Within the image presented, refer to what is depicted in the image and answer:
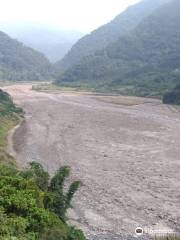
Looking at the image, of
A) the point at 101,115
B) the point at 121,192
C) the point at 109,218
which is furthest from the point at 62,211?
the point at 101,115

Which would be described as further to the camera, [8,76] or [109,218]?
[8,76]

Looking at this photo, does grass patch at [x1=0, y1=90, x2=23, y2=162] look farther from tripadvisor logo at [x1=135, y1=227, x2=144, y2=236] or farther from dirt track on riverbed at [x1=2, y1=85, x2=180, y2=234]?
tripadvisor logo at [x1=135, y1=227, x2=144, y2=236]

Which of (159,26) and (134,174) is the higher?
(159,26)

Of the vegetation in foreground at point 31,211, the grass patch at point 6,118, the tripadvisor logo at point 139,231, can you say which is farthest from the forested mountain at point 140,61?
the vegetation in foreground at point 31,211

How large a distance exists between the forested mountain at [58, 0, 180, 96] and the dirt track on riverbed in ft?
118

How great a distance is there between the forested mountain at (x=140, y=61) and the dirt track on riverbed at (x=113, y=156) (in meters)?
36.1

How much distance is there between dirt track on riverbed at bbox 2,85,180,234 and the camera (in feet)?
101

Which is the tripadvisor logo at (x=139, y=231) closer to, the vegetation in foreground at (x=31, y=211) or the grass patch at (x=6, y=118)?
the vegetation in foreground at (x=31, y=211)

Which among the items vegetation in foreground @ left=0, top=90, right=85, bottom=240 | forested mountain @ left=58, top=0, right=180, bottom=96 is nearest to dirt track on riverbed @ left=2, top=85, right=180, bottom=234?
vegetation in foreground @ left=0, top=90, right=85, bottom=240

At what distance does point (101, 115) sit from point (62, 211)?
5696 cm

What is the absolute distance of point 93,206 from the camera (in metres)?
32.2

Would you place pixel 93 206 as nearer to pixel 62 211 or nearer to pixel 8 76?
pixel 62 211

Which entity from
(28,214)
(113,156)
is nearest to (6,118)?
(113,156)

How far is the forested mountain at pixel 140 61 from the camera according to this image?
129 metres
